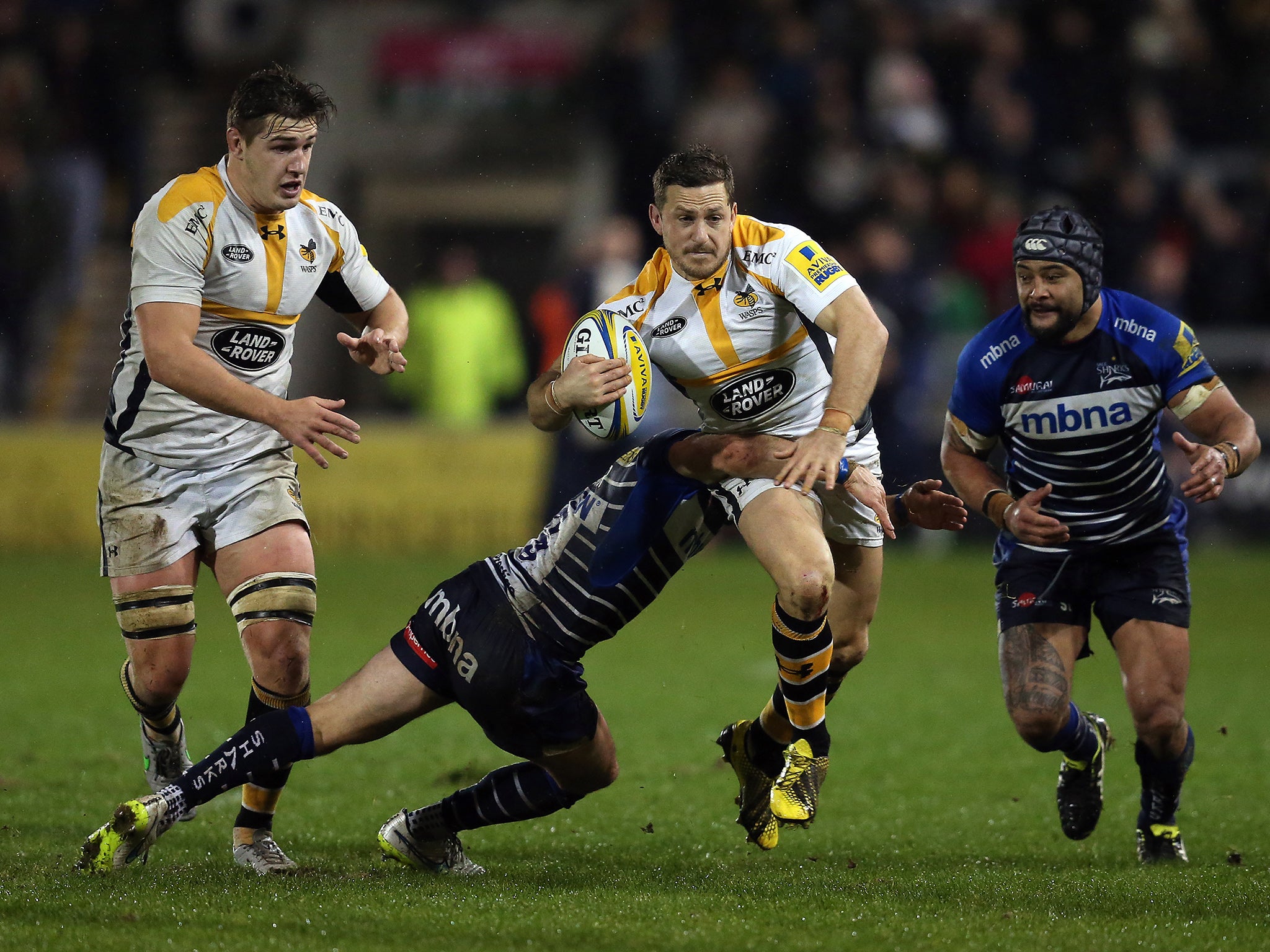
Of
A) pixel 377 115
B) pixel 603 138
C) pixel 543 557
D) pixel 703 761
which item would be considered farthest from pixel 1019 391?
pixel 377 115

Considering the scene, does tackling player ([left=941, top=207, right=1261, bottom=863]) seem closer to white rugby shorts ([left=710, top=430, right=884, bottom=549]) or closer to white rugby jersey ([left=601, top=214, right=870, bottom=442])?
white rugby shorts ([left=710, top=430, right=884, bottom=549])

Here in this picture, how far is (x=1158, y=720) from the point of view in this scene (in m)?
5.72

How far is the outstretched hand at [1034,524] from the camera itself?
219 inches

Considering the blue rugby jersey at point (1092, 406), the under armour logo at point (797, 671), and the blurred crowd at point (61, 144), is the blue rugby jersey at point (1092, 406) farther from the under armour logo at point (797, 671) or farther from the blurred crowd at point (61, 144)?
the blurred crowd at point (61, 144)

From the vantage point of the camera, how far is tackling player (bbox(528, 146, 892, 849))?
5.35 metres

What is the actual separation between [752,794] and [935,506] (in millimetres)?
1209

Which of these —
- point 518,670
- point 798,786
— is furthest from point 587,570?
point 798,786

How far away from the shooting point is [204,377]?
17.3ft

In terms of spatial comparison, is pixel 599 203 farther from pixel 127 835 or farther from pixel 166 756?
pixel 127 835

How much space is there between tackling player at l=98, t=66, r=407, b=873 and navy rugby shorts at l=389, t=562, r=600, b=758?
2.30 ft

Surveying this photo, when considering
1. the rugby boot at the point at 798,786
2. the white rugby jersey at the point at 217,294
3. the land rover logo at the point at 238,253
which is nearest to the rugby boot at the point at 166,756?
the white rugby jersey at the point at 217,294

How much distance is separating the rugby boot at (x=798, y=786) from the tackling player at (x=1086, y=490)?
2.39 ft

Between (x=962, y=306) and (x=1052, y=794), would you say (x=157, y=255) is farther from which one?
(x=962, y=306)

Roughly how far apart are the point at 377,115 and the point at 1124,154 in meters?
8.67
